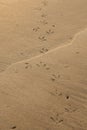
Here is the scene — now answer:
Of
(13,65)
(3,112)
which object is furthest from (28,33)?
(3,112)

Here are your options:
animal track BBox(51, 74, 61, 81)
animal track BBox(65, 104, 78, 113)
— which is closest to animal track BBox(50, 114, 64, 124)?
animal track BBox(65, 104, 78, 113)

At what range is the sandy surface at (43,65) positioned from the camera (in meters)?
A: 4.29

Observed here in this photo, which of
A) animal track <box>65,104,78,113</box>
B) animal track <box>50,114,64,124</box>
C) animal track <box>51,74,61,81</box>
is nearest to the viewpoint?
animal track <box>50,114,64,124</box>

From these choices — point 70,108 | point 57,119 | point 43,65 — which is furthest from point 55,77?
point 57,119

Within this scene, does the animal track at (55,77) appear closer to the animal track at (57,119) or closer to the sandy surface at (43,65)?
the sandy surface at (43,65)

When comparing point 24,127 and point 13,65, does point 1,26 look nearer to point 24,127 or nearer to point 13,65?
point 13,65

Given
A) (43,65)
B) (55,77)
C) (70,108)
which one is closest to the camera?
(70,108)

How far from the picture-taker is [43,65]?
5.24 meters

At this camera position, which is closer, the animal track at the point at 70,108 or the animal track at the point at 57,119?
the animal track at the point at 57,119

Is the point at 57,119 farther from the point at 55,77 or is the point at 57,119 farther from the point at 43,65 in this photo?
the point at 43,65

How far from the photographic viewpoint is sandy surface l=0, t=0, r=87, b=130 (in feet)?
14.1

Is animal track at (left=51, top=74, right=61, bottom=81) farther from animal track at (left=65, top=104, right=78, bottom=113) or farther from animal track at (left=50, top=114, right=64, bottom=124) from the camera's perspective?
animal track at (left=50, top=114, right=64, bottom=124)

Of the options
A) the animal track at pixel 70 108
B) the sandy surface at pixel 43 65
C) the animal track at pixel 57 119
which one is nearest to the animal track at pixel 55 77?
the sandy surface at pixel 43 65

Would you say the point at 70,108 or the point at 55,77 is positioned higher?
the point at 55,77
